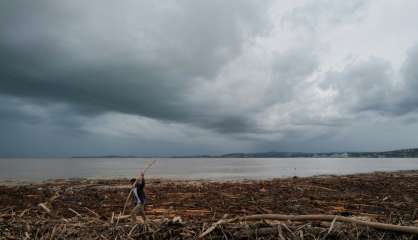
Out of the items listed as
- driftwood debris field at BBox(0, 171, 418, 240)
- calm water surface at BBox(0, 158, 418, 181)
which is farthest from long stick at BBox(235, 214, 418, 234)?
calm water surface at BBox(0, 158, 418, 181)

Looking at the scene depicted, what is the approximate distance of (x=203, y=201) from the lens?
16031 millimetres

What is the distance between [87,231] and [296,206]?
9847 mm

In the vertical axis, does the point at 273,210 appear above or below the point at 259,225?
below

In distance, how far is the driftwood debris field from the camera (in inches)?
250

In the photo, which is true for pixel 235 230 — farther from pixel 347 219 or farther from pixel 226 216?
pixel 347 219

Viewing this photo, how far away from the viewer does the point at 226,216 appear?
7.66 m

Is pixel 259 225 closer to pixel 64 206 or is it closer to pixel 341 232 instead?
pixel 341 232

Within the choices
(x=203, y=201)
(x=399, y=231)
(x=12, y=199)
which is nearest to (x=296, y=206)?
(x=203, y=201)

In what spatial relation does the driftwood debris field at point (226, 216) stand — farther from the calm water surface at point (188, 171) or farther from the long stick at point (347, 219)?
the calm water surface at point (188, 171)

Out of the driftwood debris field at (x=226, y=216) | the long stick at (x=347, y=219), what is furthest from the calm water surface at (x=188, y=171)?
the long stick at (x=347, y=219)

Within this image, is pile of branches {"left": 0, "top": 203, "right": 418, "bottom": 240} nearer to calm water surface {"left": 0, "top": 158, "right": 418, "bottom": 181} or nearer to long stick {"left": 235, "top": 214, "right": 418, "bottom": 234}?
long stick {"left": 235, "top": 214, "right": 418, "bottom": 234}

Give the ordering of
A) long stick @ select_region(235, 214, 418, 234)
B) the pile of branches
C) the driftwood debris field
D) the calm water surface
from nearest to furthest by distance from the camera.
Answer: long stick @ select_region(235, 214, 418, 234), the pile of branches, the driftwood debris field, the calm water surface

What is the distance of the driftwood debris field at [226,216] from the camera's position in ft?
20.8

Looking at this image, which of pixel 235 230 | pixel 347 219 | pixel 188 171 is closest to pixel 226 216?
pixel 235 230
